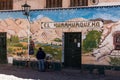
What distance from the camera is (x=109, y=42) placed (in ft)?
66.8

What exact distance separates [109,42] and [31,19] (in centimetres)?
537

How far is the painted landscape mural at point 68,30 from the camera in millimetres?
20281

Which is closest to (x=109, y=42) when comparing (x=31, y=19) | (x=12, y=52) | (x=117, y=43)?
(x=117, y=43)

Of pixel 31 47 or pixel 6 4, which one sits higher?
pixel 6 4

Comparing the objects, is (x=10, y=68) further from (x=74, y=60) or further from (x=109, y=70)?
(x=109, y=70)

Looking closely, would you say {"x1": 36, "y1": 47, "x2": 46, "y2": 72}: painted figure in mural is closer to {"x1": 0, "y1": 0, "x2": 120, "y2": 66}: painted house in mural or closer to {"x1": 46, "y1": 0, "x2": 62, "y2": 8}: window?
{"x1": 0, "y1": 0, "x2": 120, "y2": 66}: painted house in mural

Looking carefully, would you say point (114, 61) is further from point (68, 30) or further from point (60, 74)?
point (68, 30)

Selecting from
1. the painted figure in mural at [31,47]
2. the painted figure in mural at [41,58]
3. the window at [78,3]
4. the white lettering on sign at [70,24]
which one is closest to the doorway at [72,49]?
the white lettering on sign at [70,24]

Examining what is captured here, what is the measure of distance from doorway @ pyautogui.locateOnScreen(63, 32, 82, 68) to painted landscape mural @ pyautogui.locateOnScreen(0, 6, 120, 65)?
357 mm

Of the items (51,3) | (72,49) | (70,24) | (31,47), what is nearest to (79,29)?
(70,24)

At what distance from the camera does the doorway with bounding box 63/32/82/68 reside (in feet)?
71.6

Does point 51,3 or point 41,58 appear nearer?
point 41,58

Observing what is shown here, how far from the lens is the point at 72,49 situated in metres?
22.0

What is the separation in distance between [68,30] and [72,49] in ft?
3.78
